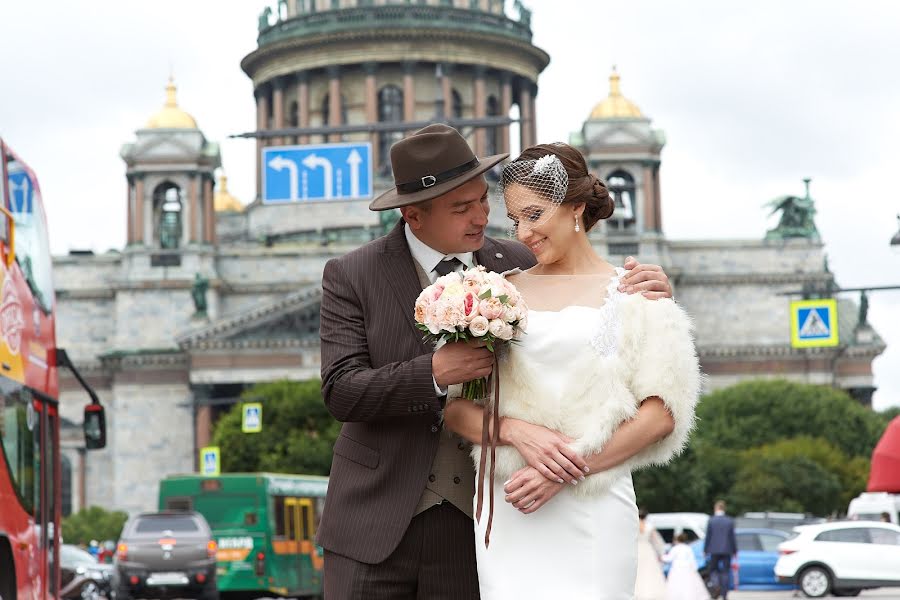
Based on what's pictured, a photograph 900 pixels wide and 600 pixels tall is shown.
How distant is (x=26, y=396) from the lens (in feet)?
42.0

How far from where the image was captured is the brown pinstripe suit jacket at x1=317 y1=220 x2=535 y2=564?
6441 mm

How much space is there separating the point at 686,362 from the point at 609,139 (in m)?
78.0

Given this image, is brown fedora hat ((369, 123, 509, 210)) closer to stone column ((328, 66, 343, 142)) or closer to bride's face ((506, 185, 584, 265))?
bride's face ((506, 185, 584, 265))

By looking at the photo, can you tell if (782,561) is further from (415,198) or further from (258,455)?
(258,455)

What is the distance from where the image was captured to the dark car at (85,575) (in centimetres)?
2938

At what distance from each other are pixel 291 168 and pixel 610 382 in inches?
927

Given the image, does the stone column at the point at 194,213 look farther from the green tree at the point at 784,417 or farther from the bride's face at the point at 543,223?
the bride's face at the point at 543,223

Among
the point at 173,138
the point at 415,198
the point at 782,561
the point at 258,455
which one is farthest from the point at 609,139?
the point at 415,198

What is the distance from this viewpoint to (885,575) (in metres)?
32.9


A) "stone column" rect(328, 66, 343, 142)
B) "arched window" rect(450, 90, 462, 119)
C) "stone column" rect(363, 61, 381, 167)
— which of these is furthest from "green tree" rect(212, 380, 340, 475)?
"arched window" rect(450, 90, 462, 119)

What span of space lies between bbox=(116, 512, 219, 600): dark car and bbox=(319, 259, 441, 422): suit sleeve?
887 inches

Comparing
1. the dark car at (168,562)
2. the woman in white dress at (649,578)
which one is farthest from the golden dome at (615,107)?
the woman in white dress at (649,578)

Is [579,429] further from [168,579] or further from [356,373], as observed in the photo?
[168,579]

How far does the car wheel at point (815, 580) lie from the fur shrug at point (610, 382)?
2771 cm
